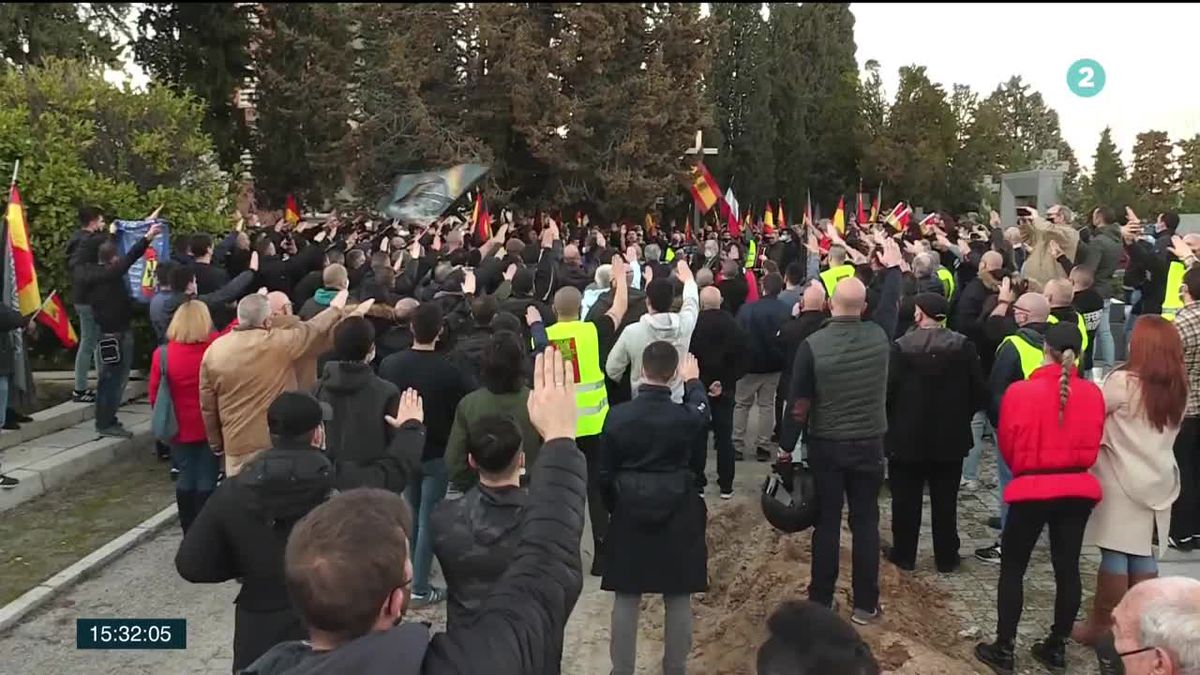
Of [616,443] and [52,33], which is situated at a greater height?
[52,33]

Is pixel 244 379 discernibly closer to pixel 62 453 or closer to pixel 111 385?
pixel 62 453

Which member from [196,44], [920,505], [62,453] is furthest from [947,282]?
[196,44]

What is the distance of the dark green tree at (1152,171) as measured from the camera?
104 feet

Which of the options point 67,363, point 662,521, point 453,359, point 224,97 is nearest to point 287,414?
point 662,521

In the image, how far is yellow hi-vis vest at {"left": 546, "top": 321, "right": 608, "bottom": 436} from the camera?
6180 millimetres

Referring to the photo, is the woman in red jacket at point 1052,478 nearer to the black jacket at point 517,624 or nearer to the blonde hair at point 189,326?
the black jacket at point 517,624

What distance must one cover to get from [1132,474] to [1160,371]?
54cm

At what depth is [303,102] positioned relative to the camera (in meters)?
26.1

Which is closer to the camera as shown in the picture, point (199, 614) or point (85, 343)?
point (199, 614)

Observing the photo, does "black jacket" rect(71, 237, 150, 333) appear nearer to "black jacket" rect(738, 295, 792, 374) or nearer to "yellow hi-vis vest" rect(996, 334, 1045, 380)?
"black jacket" rect(738, 295, 792, 374)

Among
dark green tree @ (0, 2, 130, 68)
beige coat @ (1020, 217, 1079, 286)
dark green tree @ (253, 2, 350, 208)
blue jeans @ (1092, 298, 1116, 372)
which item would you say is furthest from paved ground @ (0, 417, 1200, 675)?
dark green tree @ (253, 2, 350, 208)

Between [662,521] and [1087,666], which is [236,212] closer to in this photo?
[662,521]

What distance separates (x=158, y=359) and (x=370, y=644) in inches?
203
